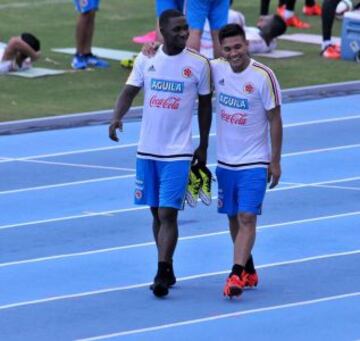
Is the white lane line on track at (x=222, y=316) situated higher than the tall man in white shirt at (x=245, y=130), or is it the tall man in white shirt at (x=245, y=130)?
the tall man in white shirt at (x=245, y=130)

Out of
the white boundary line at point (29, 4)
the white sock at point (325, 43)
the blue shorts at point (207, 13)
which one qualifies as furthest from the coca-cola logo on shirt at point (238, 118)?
the white boundary line at point (29, 4)

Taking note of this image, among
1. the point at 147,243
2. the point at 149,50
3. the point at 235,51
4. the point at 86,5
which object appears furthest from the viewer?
the point at 86,5

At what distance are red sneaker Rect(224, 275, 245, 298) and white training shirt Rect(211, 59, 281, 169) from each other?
2.29 feet

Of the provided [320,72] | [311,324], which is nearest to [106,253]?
[311,324]

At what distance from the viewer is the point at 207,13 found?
17.1 meters

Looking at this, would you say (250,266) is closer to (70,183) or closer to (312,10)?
(70,183)

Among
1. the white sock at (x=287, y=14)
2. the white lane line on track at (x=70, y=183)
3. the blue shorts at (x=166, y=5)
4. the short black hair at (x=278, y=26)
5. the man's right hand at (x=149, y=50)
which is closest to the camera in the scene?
the man's right hand at (x=149, y=50)

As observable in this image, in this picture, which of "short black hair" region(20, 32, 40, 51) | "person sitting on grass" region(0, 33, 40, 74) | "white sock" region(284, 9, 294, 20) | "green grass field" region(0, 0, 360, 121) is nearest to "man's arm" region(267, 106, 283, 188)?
"green grass field" region(0, 0, 360, 121)

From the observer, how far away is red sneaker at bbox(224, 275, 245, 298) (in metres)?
9.50

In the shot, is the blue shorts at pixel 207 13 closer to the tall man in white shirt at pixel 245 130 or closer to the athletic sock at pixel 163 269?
the tall man in white shirt at pixel 245 130

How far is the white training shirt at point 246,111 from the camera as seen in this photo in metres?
9.56

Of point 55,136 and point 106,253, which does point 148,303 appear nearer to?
point 106,253

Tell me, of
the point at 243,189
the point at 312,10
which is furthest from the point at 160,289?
the point at 312,10

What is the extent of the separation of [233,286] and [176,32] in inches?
63.8
